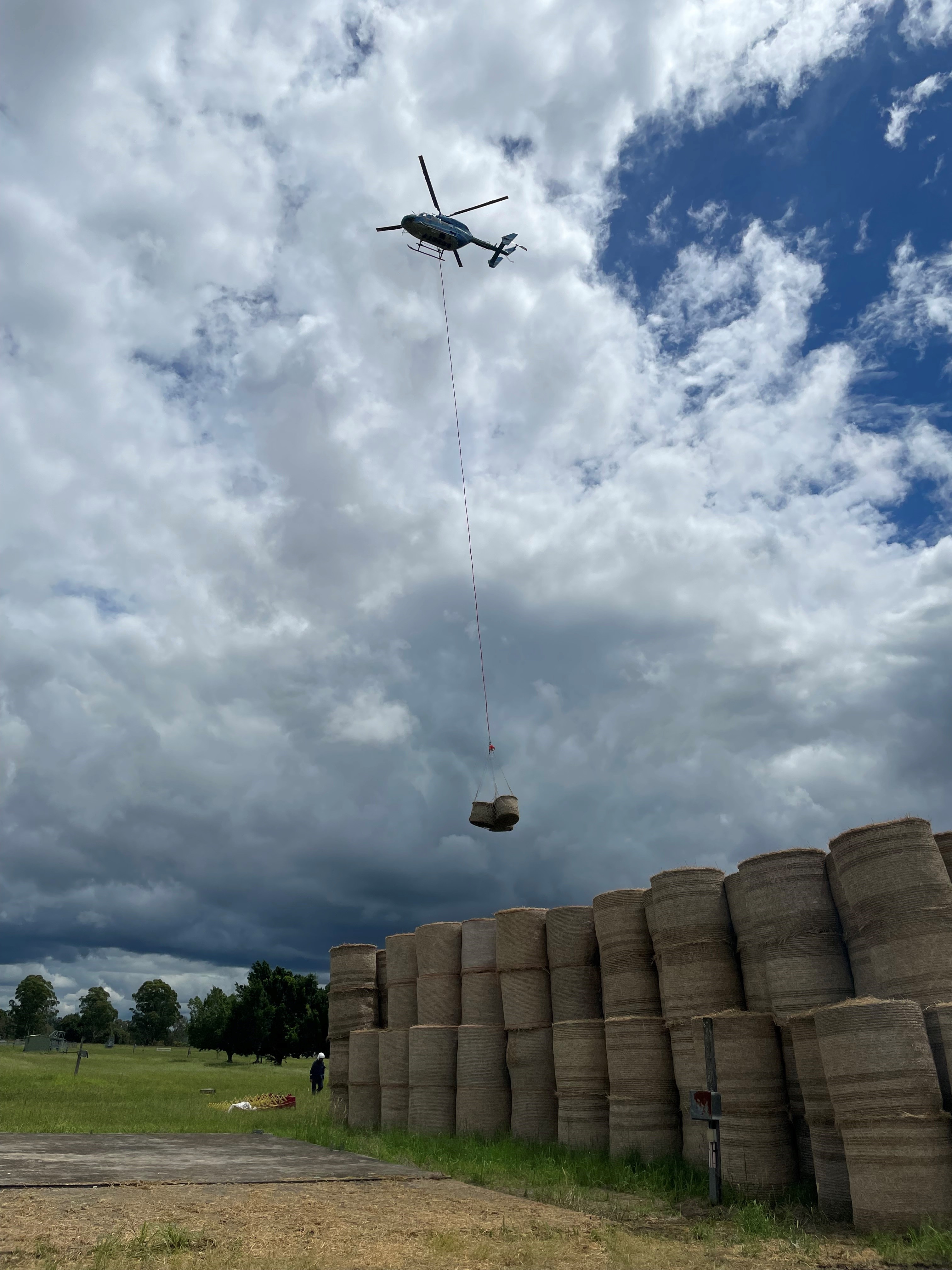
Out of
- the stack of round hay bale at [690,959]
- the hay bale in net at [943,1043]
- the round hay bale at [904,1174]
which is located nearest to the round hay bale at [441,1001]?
the stack of round hay bale at [690,959]

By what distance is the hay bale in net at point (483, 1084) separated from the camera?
1431 cm

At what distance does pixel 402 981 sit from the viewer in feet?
56.3

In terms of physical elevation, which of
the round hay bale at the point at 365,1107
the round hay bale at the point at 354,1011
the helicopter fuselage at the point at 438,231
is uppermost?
the helicopter fuselage at the point at 438,231

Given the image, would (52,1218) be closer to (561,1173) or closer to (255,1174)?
(255,1174)

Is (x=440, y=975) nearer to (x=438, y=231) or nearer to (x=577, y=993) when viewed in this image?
(x=577, y=993)

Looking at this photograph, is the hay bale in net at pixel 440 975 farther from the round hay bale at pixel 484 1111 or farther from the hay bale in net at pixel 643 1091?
A: the hay bale in net at pixel 643 1091

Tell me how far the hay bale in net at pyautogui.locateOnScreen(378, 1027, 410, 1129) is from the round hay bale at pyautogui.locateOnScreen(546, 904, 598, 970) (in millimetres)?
3809

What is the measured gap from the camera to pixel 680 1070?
10.9 metres

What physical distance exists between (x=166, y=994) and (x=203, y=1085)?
9058 cm

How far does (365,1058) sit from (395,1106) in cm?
132

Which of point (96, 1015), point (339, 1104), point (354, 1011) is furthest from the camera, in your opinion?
point (96, 1015)

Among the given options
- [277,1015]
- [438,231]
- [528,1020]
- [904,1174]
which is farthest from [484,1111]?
[277,1015]

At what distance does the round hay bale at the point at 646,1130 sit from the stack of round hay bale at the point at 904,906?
3.45 meters

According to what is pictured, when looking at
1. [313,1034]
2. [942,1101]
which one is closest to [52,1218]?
[942,1101]
